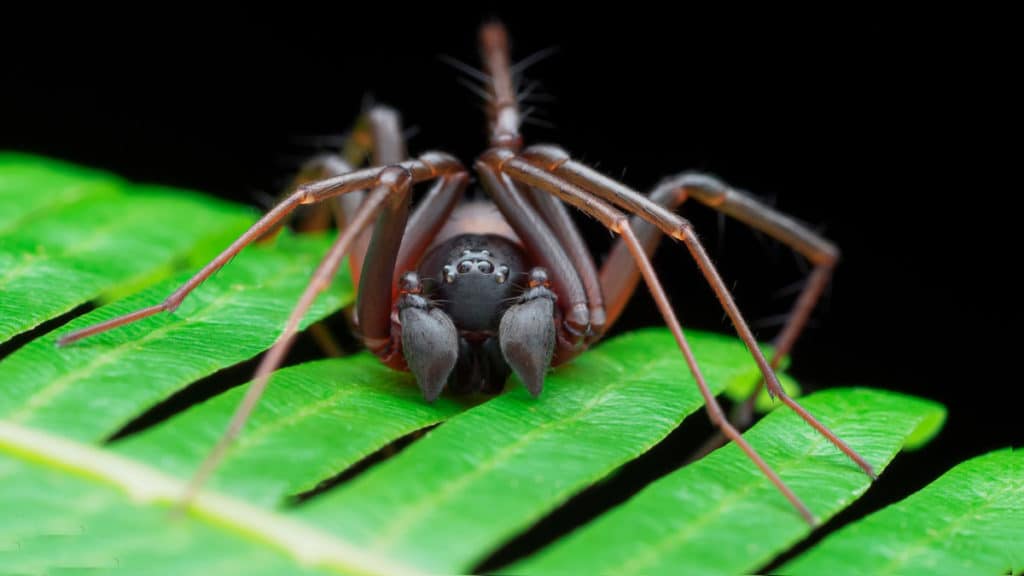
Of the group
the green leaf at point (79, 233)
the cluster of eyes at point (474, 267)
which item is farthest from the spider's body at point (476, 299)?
the green leaf at point (79, 233)

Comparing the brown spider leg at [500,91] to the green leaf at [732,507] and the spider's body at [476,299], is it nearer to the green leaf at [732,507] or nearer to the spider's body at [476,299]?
the spider's body at [476,299]

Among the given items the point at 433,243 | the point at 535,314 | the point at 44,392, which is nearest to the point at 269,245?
the point at 433,243

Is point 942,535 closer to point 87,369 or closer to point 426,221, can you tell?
point 426,221

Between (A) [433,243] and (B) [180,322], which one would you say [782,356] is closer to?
(A) [433,243]

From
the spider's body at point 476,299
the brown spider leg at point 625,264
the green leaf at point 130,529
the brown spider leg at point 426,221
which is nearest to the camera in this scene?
the green leaf at point 130,529

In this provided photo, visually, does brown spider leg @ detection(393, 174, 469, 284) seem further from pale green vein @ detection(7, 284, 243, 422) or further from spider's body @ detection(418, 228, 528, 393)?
pale green vein @ detection(7, 284, 243, 422)
